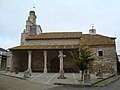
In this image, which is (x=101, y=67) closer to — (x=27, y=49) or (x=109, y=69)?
(x=109, y=69)

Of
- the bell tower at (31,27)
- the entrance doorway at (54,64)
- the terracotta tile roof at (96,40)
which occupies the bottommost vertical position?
the entrance doorway at (54,64)

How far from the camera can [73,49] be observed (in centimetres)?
2569

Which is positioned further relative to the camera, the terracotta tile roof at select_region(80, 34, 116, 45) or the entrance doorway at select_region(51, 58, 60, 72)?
the entrance doorway at select_region(51, 58, 60, 72)

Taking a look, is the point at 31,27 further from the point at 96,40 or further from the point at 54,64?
the point at 96,40

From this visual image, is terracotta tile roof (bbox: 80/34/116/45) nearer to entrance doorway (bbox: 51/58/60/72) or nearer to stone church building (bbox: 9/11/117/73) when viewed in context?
stone church building (bbox: 9/11/117/73)

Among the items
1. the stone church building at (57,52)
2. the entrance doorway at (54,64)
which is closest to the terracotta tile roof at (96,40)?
the stone church building at (57,52)

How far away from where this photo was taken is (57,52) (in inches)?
1144

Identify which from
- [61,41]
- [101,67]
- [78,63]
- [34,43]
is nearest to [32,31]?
[34,43]

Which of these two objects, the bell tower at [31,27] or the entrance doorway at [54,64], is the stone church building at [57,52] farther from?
the bell tower at [31,27]

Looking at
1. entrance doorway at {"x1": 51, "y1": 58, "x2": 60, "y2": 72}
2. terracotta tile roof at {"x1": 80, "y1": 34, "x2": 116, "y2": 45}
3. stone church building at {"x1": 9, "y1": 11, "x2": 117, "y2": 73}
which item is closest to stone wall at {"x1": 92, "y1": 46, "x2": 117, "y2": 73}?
stone church building at {"x1": 9, "y1": 11, "x2": 117, "y2": 73}

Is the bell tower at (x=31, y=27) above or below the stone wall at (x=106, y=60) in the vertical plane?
above

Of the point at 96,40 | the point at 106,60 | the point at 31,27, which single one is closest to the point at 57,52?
the point at 96,40

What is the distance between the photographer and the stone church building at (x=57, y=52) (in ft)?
84.8

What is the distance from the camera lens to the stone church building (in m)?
25.9
